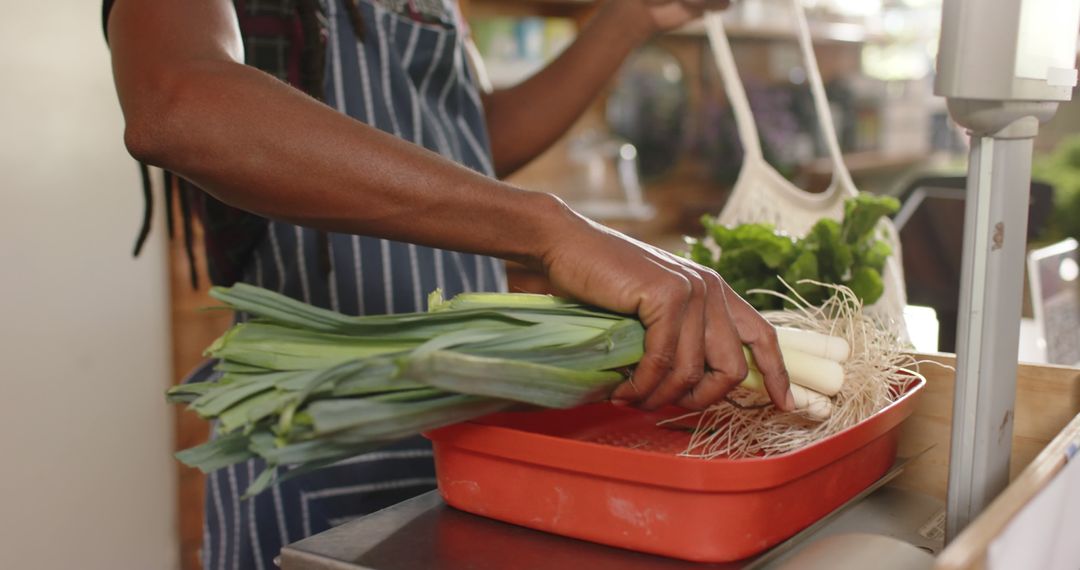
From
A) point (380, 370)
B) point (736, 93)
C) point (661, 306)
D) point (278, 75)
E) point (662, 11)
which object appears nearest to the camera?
point (380, 370)

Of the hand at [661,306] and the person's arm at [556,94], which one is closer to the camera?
the hand at [661,306]

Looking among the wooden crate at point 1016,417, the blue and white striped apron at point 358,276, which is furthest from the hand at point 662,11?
the wooden crate at point 1016,417

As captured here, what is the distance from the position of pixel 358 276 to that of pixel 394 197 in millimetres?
451

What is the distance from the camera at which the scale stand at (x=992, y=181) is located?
0.68 metres

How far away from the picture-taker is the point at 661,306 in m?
0.80

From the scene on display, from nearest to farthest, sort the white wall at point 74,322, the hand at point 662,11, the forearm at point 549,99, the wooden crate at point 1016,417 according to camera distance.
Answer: the wooden crate at point 1016,417
the hand at point 662,11
the forearm at point 549,99
the white wall at point 74,322

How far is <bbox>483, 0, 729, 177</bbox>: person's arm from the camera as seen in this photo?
169cm

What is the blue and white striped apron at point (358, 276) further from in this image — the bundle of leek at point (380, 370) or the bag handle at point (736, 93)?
the bag handle at point (736, 93)

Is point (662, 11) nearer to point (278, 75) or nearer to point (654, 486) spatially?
point (278, 75)

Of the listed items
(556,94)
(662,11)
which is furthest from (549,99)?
(662,11)

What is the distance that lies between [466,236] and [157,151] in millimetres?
249

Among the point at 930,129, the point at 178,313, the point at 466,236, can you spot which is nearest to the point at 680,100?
the point at 930,129

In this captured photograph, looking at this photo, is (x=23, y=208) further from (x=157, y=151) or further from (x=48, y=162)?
(x=157, y=151)

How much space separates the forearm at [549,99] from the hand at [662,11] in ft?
0.17
